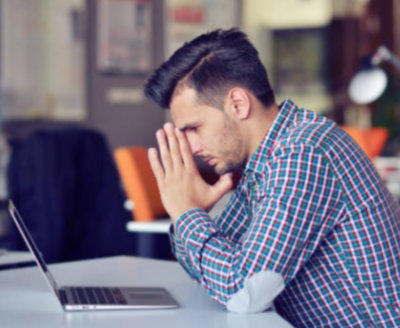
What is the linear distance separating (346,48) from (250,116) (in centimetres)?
705

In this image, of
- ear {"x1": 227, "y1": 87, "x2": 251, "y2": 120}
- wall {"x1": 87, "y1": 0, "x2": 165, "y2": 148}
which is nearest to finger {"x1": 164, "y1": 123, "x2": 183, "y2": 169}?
ear {"x1": 227, "y1": 87, "x2": 251, "y2": 120}

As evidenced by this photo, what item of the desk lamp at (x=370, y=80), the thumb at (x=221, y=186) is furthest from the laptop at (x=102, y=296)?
the desk lamp at (x=370, y=80)

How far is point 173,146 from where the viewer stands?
1457mm

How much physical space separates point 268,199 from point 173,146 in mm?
271

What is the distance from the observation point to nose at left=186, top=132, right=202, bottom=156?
149 cm

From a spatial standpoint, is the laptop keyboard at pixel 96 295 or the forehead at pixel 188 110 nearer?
the laptop keyboard at pixel 96 295

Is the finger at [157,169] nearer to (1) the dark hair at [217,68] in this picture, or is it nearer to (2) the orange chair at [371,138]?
(1) the dark hair at [217,68]

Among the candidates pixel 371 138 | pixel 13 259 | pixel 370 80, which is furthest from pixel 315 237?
pixel 371 138

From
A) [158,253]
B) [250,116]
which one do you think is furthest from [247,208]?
[158,253]

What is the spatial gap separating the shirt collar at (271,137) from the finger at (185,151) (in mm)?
109

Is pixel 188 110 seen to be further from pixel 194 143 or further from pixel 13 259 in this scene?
pixel 13 259

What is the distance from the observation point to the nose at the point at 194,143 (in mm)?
1485

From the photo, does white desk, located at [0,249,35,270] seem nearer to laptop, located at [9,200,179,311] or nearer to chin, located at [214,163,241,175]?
laptop, located at [9,200,179,311]

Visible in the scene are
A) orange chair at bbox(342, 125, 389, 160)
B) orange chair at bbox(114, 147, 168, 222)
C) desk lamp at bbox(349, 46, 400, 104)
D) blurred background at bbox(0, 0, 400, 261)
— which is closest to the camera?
orange chair at bbox(114, 147, 168, 222)
